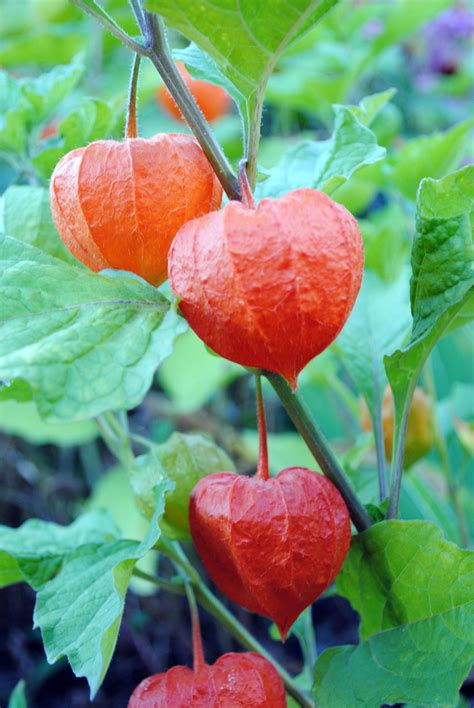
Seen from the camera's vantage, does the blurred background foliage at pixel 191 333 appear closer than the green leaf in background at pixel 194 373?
Yes

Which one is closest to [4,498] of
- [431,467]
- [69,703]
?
[69,703]

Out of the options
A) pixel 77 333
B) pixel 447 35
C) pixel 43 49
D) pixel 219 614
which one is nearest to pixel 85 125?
pixel 77 333

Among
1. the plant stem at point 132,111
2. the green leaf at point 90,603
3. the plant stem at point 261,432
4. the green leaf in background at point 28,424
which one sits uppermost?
the plant stem at point 132,111

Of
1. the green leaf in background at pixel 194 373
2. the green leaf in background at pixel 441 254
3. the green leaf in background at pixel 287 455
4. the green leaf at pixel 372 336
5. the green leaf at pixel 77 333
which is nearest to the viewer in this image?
the green leaf at pixel 77 333

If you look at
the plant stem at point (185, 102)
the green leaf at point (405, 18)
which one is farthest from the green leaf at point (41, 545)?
the green leaf at point (405, 18)

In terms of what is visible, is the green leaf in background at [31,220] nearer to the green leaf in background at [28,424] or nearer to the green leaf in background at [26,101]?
the green leaf in background at [26,101]

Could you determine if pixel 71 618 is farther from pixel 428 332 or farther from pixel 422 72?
pixel 422 72

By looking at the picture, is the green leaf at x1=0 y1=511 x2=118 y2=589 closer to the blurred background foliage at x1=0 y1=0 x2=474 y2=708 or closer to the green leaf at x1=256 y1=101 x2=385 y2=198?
the blurred background foliage at x1=0 y1=0 x2=474 y2=708
